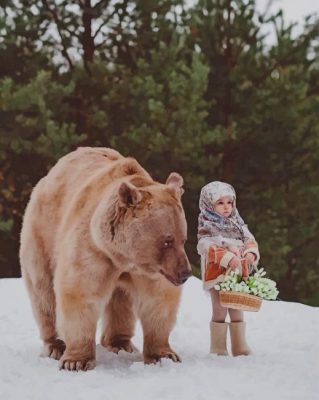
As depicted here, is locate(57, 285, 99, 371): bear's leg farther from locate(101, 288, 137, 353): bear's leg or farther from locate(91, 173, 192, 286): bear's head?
locate(101, 288, 137, 353): bear's leg

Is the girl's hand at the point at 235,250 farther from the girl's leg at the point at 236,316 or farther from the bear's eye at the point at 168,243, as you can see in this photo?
the bear's eye at the point at 168,243

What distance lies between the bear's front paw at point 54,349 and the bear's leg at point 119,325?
0.38 meters

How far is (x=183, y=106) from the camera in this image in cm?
1291

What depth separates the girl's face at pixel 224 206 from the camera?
5402 millimetres

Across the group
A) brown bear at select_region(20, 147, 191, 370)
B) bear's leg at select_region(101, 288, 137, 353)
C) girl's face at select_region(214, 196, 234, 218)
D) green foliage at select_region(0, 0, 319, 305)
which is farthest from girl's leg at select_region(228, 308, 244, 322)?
green foliage at select_region(0, 0, 319, 305)

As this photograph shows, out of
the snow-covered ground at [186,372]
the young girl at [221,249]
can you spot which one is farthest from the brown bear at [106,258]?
the young girl at [221,249]

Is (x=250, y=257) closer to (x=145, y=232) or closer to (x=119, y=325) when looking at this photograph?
(x=145, y=232)

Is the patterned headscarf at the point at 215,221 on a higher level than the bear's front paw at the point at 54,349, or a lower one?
higher

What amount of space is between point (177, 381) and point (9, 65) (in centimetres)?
1067

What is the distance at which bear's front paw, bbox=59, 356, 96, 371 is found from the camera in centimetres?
488

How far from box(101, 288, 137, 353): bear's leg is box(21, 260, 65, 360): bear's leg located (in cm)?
37

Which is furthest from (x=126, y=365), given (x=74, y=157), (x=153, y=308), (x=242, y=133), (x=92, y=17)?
(x=92, y=17)

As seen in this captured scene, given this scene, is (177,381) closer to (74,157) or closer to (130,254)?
(130,254)

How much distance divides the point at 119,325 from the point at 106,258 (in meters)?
1.19
